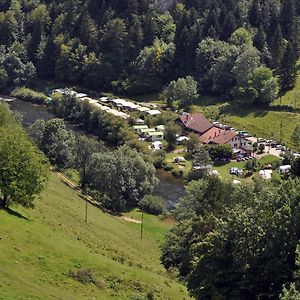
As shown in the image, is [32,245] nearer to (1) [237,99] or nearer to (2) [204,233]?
(2) [204,233]

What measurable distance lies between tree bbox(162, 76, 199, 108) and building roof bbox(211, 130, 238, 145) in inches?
Result: 863

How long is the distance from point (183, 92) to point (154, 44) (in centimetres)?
3030

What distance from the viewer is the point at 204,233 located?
185 feet

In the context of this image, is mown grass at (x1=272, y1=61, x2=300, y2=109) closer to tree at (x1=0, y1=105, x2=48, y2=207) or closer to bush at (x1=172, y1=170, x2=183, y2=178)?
bush at (x1=172, y1=170, x2=183, y2=178)

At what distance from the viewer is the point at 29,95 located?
15438 centimetres

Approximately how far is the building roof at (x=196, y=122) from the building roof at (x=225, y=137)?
526 cm

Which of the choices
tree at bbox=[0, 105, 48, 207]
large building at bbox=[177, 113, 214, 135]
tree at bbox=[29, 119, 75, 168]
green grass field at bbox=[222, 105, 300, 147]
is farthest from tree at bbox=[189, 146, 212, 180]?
tree at bbox=[0, 105, 48, 207]

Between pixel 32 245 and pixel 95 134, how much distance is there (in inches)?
3365

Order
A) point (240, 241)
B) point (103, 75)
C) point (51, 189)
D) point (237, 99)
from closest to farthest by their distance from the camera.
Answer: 1. point (240, 241)
2. point (51, 189)
3. point (237, 99)
4. point (103, 75)

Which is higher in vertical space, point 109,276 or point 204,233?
point 109,276

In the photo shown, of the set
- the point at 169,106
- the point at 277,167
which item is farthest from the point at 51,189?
the point at 169,106

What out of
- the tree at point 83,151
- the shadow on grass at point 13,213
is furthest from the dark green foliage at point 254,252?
the tree at point 83,151

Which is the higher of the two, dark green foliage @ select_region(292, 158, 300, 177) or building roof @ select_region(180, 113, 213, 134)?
dark green foliage @ select_region(292, 158, 300, 177)

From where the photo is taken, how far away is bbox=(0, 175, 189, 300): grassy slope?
34.3m
